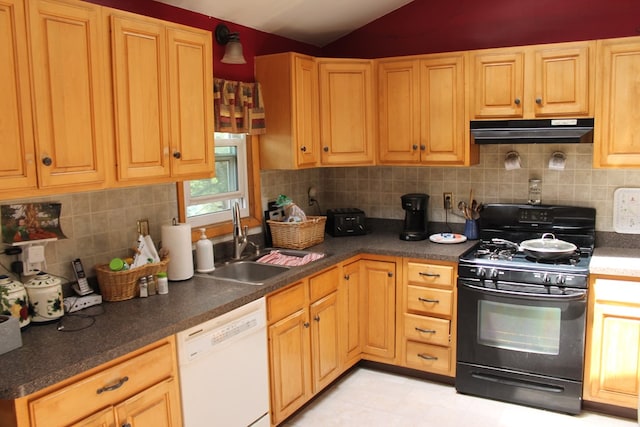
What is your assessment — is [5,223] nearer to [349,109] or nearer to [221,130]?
[221,130]

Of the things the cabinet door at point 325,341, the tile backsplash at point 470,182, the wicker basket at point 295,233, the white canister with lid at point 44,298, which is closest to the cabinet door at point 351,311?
the cabinet door at point 325,341

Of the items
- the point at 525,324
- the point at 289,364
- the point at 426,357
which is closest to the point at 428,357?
the point at 426,357

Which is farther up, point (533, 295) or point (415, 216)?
point (415, 216)

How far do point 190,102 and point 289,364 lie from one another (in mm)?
1470

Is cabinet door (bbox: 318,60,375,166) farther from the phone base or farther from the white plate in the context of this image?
the phone base

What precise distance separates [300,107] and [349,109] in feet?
1.26

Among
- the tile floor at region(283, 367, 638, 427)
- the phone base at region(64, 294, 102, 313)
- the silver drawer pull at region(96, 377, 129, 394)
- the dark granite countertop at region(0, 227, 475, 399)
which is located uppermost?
the phone base at region(64, 294, 102, 313)

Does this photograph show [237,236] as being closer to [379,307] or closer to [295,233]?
[295,233]

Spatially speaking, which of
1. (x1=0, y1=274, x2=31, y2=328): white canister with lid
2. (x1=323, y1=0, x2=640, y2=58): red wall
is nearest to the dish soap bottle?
(x1=0, y1=274, x2=31, y2=328): white canister with lid

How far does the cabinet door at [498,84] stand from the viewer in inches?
134

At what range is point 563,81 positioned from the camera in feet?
10.8

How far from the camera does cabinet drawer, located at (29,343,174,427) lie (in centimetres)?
177

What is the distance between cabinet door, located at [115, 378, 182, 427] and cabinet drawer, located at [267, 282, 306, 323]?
0.71m

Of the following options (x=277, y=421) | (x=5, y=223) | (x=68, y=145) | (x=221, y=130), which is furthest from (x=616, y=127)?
(x=5, y=223)
